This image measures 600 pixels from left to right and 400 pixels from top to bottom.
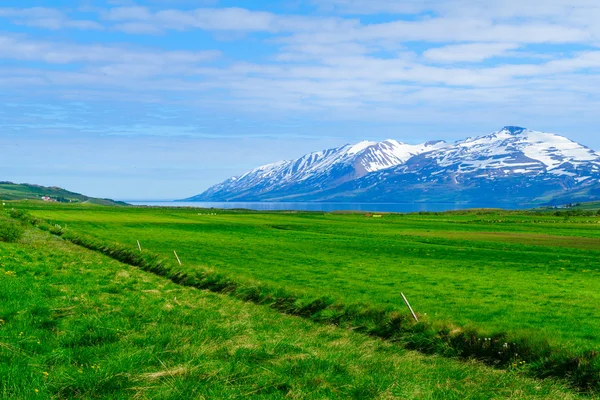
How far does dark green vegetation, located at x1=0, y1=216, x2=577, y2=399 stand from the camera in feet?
35.0

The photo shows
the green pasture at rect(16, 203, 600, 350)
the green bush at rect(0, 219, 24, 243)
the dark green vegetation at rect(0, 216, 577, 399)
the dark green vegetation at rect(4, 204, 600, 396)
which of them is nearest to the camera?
the dark green vegetation at rect(0, 216, 577, 399)

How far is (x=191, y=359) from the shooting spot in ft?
41.3

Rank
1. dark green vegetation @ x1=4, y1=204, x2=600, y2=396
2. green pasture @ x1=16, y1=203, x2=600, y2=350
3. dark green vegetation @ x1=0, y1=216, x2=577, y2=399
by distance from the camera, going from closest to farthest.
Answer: dark green vegetation @ x1=0, y1=216, x2=577, y2=399 < dark green vegetation @ x1=4, y1=204, x2=600, y2=396 < green pasture @ x1=16, y1=203, x2=600, y2=350

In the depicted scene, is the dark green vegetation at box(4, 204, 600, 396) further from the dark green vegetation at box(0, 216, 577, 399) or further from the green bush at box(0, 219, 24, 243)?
the green bush at box(0, 219, 24, 243)

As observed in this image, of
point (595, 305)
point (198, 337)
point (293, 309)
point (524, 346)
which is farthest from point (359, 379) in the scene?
point (595, 305)

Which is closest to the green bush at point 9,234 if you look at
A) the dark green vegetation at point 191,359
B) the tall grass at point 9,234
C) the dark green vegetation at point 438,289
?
the tall grass at point 9,234

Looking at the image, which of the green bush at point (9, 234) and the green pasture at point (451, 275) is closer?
the green pasture at point (451, 275)

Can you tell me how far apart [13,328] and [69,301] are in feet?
15.2

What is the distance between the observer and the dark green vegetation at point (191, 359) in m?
10.7

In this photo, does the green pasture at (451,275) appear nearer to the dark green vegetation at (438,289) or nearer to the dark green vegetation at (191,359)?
the dark green vegetation at (438,289)

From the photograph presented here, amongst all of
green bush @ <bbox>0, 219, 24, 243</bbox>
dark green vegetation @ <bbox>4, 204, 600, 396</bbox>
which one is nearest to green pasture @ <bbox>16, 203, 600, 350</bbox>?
dark green vegetation @ <bbox>4, 204, 600, 396</bbox>

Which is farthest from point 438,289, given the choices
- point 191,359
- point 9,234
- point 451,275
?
point 9,234

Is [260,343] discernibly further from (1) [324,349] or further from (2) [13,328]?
(2) [13,328]

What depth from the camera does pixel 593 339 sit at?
18.5 meters
